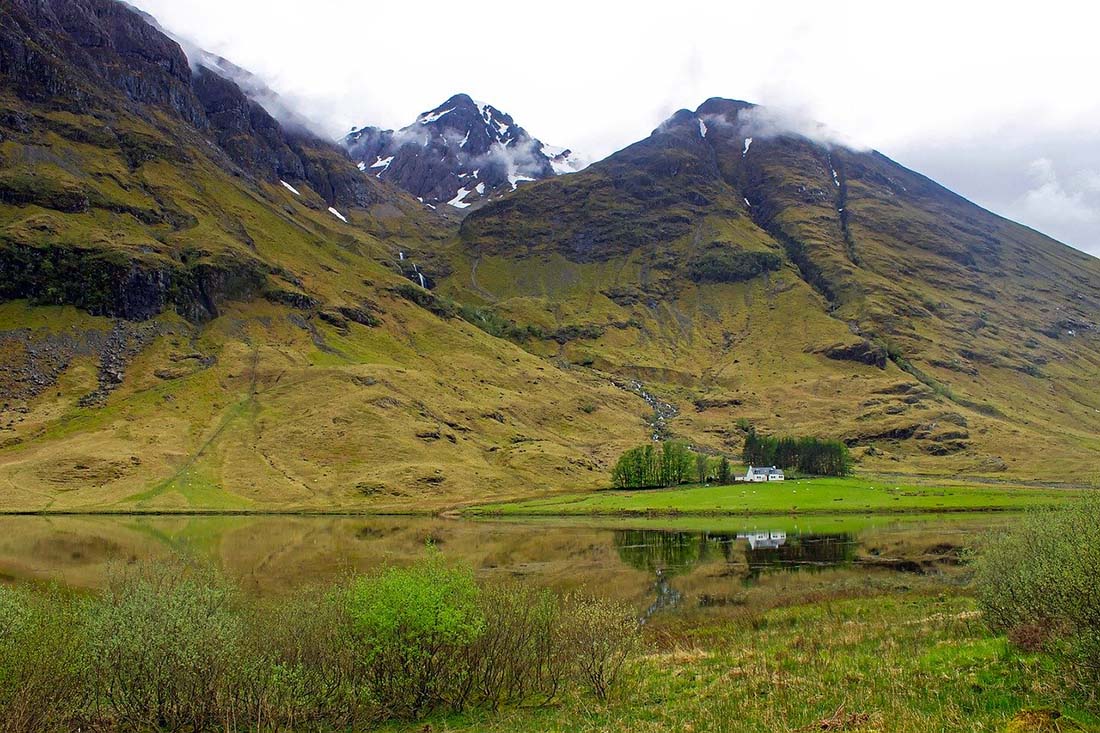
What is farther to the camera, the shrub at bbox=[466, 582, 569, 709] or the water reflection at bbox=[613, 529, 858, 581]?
the water reflection at bbox=[613, 529, 858, 581]

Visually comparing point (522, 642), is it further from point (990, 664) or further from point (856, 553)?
point (856, 553)

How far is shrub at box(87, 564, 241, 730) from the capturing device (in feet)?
74.6

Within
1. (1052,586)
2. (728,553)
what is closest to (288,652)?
(1052,586)

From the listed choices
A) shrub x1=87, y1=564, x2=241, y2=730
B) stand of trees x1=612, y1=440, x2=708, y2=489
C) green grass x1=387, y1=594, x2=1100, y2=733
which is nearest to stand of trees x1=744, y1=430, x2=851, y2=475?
stand of trees x1=612, y1=440, x2=708, y2=489

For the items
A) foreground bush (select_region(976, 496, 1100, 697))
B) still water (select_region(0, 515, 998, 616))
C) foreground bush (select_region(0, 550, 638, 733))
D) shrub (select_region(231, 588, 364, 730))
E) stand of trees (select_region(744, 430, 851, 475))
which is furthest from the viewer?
stand of trees (select_region(744, 430, 851, 475))

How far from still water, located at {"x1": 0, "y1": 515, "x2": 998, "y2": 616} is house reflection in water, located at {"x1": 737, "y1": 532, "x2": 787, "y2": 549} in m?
0.25

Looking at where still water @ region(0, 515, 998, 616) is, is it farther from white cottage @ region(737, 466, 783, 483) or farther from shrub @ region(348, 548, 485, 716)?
white cottage @ region(737, 466, 783, 483)

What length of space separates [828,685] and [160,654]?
23872 mm

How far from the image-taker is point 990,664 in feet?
78.9

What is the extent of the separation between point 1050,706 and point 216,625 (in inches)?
1021

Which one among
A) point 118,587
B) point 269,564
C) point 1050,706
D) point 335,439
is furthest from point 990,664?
point 335,439

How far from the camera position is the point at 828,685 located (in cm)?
2461

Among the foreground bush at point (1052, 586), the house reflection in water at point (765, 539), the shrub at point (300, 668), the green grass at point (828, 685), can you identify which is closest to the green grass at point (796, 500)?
the house reflection in water at point (765, 539)

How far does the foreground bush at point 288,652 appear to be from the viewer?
Result: 21.7 m
